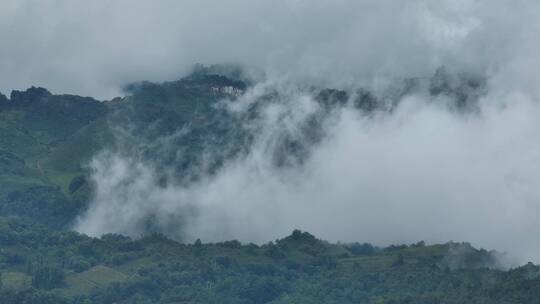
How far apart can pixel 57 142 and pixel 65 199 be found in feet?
60.7

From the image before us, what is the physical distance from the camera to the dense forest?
128m

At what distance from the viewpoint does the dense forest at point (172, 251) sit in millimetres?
128125

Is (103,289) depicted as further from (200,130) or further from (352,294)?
(200,130)

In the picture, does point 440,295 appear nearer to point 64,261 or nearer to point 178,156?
point 64,261

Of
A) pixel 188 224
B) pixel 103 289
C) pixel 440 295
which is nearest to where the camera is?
pixel 440 295

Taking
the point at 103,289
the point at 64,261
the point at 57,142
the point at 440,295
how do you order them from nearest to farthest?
the point at 440,295, the point at 103,289, the point at 64,261, the point at 57,142

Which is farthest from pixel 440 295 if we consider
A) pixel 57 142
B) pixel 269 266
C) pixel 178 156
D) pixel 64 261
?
pixel 57 142

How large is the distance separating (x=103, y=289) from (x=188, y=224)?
22.7m

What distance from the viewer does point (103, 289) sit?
427 ft

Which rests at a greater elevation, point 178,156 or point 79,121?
point 79,121

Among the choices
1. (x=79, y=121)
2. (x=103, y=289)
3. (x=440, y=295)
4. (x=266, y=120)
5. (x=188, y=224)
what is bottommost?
(x=440, y=295)

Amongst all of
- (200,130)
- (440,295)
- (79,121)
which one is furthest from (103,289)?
(79,121)

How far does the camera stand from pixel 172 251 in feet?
466

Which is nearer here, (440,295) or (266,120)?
(440,295)
